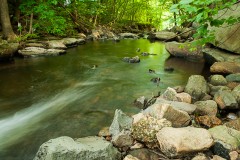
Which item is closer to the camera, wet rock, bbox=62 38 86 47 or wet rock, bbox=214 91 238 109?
wet rock, bbox=214 91 238 109

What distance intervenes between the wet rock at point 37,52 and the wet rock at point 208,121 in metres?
8.89

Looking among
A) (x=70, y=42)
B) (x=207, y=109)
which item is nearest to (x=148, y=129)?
(x=207, y=109)

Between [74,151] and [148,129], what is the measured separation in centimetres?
126

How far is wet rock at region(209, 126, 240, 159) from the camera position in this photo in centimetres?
347

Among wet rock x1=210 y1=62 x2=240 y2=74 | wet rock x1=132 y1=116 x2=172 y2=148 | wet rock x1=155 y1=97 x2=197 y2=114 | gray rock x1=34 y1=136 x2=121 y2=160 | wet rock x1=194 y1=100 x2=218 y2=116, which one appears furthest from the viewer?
wet rock x1=210 y1=62 x2=240 y2=74

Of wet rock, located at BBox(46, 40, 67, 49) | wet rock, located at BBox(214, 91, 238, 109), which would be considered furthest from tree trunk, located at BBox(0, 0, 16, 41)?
wet rock, located at BBox(214, 91, 238, 109)

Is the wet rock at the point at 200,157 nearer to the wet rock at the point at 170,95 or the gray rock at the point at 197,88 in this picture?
the wet rock at the point at 170,95

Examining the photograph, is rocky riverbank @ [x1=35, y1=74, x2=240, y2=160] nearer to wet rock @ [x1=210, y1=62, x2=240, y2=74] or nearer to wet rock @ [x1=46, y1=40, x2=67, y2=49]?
wet rock @ [x1=210, y1=62, x2=240, y2=74]

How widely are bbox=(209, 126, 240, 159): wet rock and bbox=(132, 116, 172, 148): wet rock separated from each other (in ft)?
2.46

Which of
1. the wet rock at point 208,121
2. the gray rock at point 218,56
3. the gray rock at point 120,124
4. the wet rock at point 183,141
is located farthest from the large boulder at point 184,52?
the wet rock at point 183,141

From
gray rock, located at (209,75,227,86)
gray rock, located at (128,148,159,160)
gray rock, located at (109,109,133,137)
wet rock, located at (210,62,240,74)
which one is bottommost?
gray rock, located at (128,148,159,160)

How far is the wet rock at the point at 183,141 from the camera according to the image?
11.0ft

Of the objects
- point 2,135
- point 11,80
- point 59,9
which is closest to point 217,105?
point 2,135

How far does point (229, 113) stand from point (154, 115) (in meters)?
2.07
